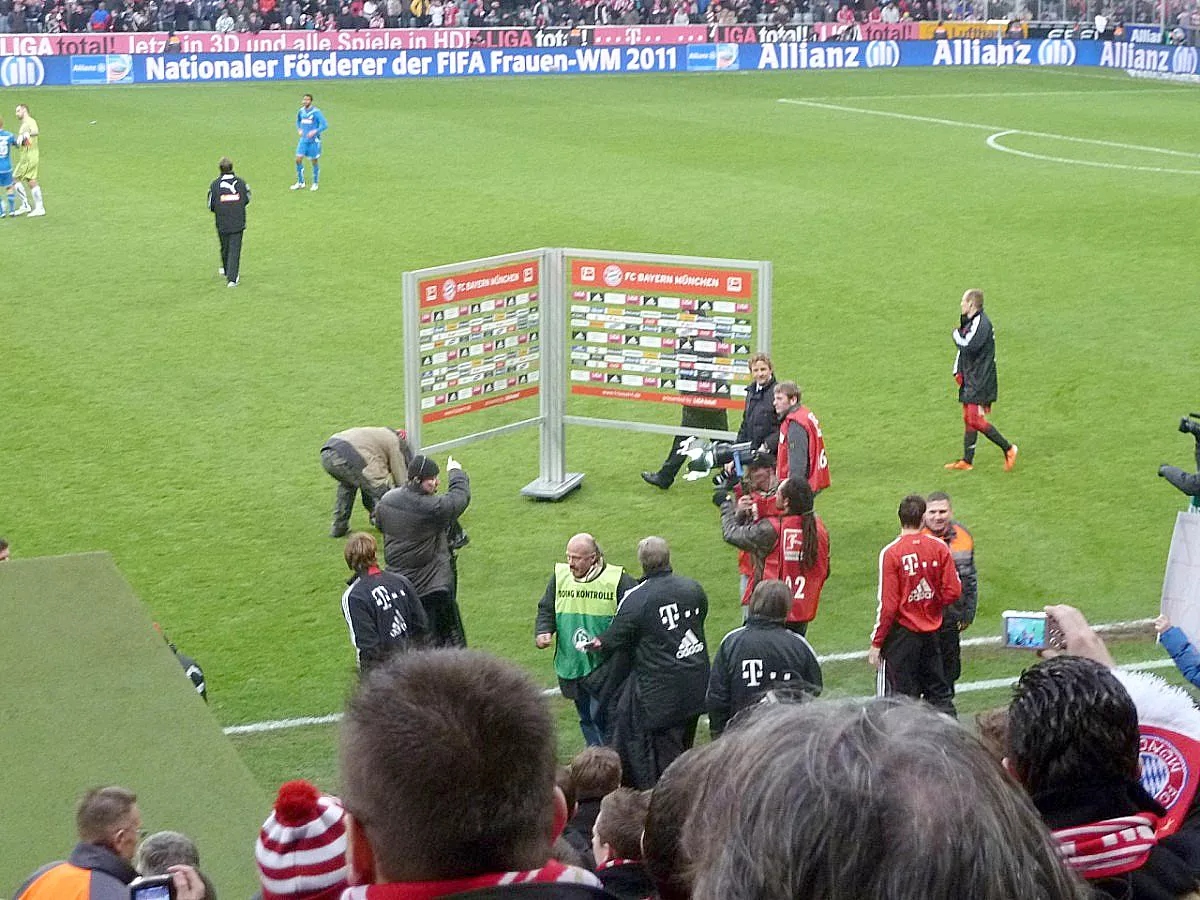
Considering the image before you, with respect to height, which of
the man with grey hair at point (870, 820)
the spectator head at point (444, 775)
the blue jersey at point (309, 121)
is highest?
the man with grey hair at point (870, 820)

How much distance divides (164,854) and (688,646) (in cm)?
375

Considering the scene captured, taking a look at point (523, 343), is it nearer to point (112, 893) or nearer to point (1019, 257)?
point (112, 893)

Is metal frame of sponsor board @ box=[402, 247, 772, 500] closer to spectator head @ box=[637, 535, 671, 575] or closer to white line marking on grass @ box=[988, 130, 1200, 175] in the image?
spectator head @ box=[637, 535, 671, 575]

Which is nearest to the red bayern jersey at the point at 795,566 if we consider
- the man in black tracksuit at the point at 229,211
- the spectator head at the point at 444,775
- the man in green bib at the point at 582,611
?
the man in green bib at the point at 582,611

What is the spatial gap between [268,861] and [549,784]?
1.90 m

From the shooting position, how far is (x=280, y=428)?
16.8 metres

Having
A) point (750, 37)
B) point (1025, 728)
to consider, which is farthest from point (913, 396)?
point (750, 37)

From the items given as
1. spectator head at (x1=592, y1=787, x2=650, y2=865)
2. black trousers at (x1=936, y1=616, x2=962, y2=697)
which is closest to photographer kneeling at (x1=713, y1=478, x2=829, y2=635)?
black trousers at (x1=936, y1=616, x2=962, y2=697)

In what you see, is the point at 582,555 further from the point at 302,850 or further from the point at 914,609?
the point at 302,850

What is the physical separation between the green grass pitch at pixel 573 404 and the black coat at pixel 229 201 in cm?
102

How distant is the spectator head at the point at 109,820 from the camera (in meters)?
5.91

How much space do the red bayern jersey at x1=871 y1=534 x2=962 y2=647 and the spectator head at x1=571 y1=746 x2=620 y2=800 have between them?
318 cm

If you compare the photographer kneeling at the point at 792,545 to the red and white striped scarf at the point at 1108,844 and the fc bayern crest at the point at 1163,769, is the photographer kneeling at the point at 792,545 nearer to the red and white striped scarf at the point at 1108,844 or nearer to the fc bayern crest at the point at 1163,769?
the fc bayern crest at the point at 1163,769

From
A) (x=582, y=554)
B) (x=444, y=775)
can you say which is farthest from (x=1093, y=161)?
(x=444, y=775)
